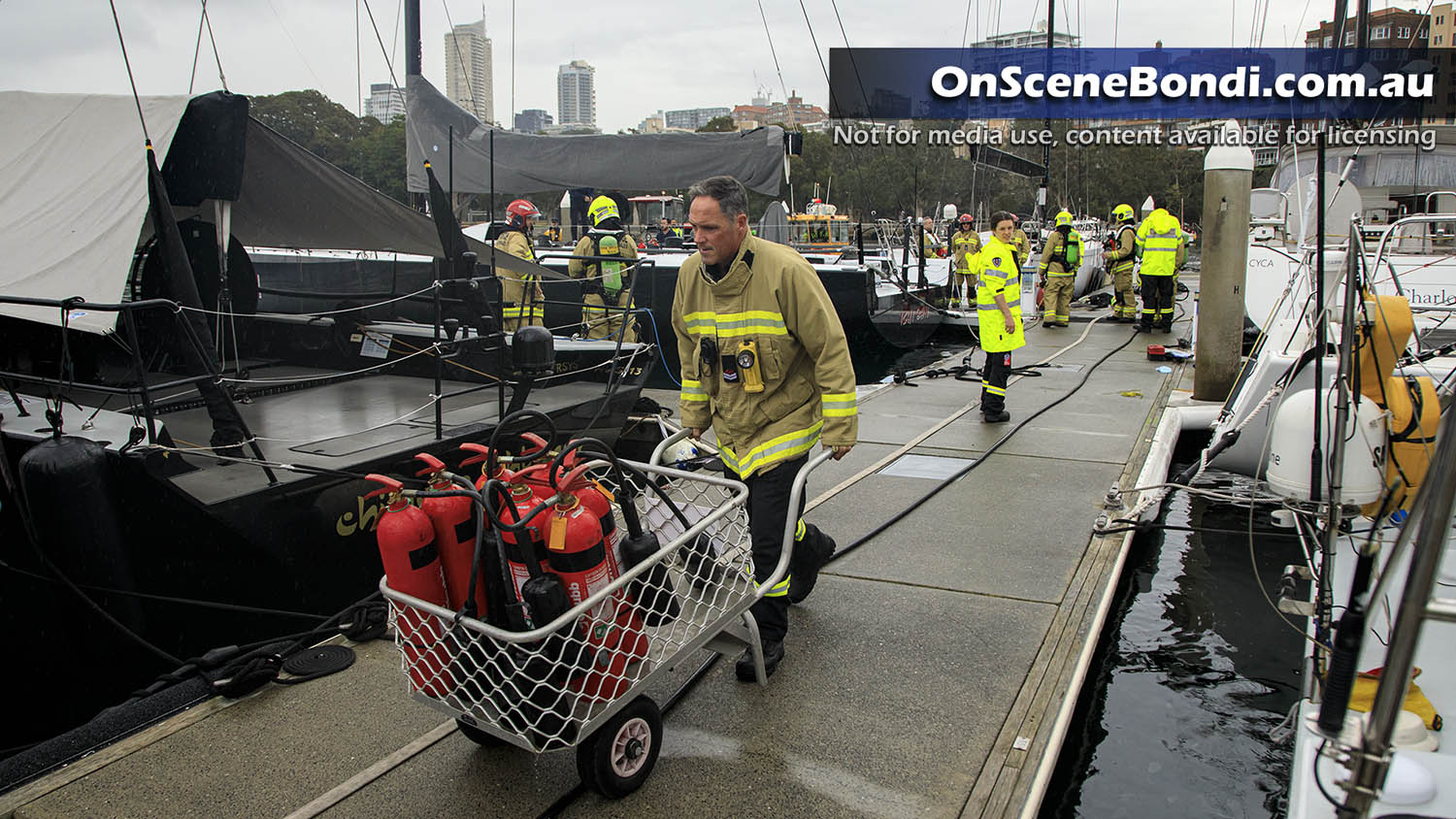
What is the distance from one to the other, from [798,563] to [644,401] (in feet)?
14.1

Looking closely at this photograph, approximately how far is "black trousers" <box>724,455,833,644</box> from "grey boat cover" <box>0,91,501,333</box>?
308 cm

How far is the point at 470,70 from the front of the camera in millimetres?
9508

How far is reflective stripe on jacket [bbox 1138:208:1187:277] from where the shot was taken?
46.1ft

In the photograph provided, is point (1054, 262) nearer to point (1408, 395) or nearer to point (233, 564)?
point (1408, 395)

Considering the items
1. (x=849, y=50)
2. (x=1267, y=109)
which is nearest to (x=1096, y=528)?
(x=849, y=50)

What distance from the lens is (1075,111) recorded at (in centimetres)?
1975

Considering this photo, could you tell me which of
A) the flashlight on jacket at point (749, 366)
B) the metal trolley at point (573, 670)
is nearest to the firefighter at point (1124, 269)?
the flashlight on jacket at point (749, 366)

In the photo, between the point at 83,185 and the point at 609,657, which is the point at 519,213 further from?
the point at 609,657

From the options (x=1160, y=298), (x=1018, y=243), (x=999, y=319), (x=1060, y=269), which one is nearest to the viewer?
(x=999, y=319)

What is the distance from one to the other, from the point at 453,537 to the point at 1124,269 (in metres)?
15.4

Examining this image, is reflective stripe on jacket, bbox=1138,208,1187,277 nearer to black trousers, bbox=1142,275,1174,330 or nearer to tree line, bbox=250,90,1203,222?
black trousers, bbox=1142,275,1174,330

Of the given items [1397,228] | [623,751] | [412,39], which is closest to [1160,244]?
[1397,228]

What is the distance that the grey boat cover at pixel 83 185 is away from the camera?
4879mm

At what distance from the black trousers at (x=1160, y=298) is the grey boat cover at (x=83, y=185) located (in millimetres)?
12255
